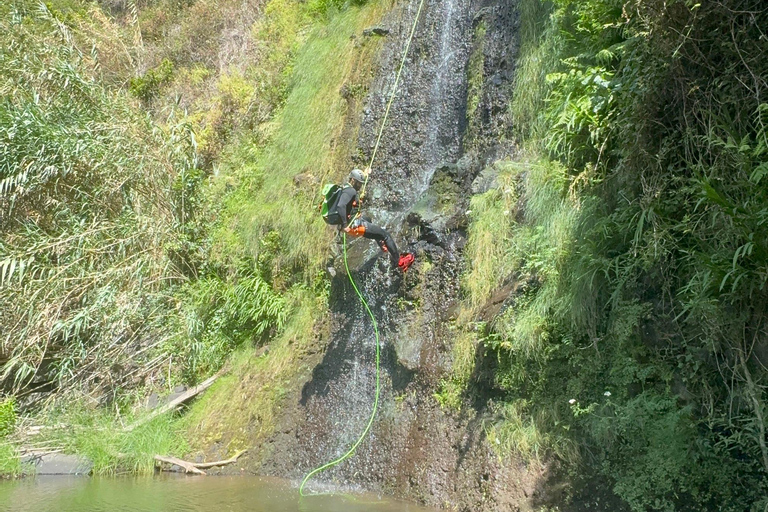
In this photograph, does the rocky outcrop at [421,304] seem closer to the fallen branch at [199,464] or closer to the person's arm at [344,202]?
the fallen branch at [199,464]

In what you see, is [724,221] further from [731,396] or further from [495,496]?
[495,496]

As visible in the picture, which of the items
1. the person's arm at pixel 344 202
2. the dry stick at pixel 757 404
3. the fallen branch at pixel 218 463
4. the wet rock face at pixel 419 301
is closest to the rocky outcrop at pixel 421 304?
the wet rock face at pixel 419 301

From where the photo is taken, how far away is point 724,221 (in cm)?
494

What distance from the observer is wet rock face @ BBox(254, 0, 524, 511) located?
7262 millimetres

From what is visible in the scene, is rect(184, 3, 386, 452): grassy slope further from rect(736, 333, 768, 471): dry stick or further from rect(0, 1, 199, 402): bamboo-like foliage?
rect(736, 333, 768, 471): dry stick

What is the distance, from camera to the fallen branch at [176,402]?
32.3 ft

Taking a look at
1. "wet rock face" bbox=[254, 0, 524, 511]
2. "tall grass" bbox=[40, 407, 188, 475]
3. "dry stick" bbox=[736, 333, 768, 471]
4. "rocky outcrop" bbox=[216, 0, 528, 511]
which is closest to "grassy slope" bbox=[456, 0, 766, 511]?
"dry stick" bbox=[736, 333, 768, 471]

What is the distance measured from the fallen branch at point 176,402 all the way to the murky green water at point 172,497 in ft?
3.09

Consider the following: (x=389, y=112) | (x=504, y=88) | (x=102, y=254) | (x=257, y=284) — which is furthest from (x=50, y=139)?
(x=504, y=88)

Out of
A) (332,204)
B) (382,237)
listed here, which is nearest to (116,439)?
(332,204)

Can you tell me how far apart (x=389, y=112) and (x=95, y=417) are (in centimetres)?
600

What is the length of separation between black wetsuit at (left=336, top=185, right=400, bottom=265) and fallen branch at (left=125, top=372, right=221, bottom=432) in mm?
3854

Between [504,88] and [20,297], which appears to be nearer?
[504,88]

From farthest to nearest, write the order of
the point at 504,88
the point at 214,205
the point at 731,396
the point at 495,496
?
the point at 214,205
the point at 504,88
the point at 495,496
the point at 731,396
